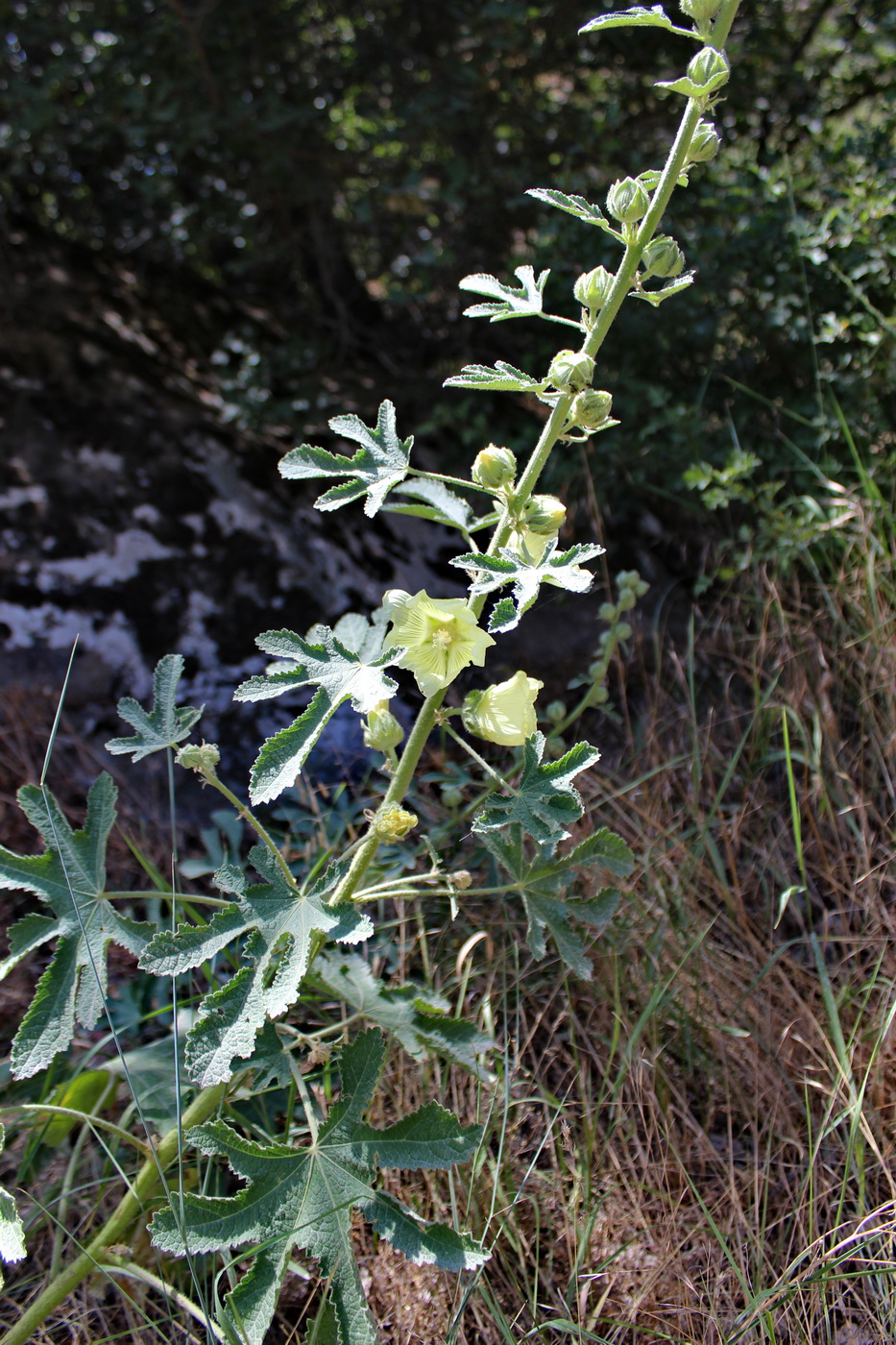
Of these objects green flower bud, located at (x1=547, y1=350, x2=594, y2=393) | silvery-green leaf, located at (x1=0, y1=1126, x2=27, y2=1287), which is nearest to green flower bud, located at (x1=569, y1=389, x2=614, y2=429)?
green flower bud, located at (x1=547, y1=350, x2=594, y2=393)

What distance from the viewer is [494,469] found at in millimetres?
1232

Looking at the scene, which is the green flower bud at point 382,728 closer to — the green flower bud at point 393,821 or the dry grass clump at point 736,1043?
the green flower bud at point 393,821

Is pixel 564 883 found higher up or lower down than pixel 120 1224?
higher up

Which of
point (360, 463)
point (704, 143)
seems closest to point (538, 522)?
point (360, 463)

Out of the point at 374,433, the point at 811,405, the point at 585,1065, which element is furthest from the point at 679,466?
the point at 585,1065

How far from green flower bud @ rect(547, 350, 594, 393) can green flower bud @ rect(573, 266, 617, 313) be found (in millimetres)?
80

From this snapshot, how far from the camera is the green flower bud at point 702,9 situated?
112 cm

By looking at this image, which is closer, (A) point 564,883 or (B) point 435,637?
(B) point 435,637

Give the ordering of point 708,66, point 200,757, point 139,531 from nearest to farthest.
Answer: point 708,66, point 200,757, point 139,531

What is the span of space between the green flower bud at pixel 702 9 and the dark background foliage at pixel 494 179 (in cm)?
120

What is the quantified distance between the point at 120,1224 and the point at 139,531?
1.61m

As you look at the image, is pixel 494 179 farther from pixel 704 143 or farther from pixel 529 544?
pixel 529 544

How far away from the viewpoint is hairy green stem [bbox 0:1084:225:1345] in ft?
3.99

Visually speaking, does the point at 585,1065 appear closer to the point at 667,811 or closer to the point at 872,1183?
the point at 872,1183
